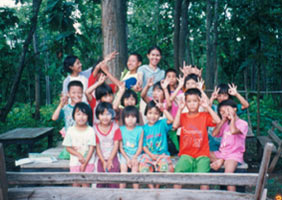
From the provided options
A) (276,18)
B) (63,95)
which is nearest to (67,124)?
(63,95)

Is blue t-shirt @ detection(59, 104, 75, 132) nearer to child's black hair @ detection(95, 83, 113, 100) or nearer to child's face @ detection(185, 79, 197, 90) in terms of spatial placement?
child's black hair @ detection(95, 83, 113, 100)

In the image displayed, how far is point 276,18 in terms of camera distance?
6891 millimetres

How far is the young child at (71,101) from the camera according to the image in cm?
414

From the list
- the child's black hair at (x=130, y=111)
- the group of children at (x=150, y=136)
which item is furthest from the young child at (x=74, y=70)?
the child's black hair at (x=130, y=111)

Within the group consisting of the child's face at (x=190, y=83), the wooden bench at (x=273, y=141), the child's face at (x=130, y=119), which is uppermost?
the child's face at (x=190, y=83)

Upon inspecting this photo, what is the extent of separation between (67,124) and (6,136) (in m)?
2.07

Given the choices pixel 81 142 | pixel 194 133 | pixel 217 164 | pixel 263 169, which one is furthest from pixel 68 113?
pixel 263 169

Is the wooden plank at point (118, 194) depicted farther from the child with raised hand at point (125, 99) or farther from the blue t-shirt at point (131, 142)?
the child with raised hand at point (125, 99)

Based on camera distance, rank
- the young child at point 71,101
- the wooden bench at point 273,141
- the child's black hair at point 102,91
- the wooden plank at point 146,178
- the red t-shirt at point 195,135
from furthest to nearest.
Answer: the wooden bench at point 273,141 < the child's black hair at point 102,91 < the young child at point 71,101 < the red t-shirt at point 195,135 < the wooden plank at point 146,178

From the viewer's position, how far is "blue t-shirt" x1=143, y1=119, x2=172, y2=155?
401 centimetres

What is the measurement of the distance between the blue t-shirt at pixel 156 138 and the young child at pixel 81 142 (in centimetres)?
76

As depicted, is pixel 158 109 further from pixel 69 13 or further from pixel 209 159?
pixel 69 13

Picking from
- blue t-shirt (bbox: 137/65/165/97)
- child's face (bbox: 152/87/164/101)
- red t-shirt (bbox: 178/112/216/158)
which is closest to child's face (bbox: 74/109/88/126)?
child's face (bbox: 152/87/164/101)

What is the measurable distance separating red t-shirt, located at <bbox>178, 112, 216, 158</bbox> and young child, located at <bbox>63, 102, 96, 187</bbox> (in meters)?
1.22
